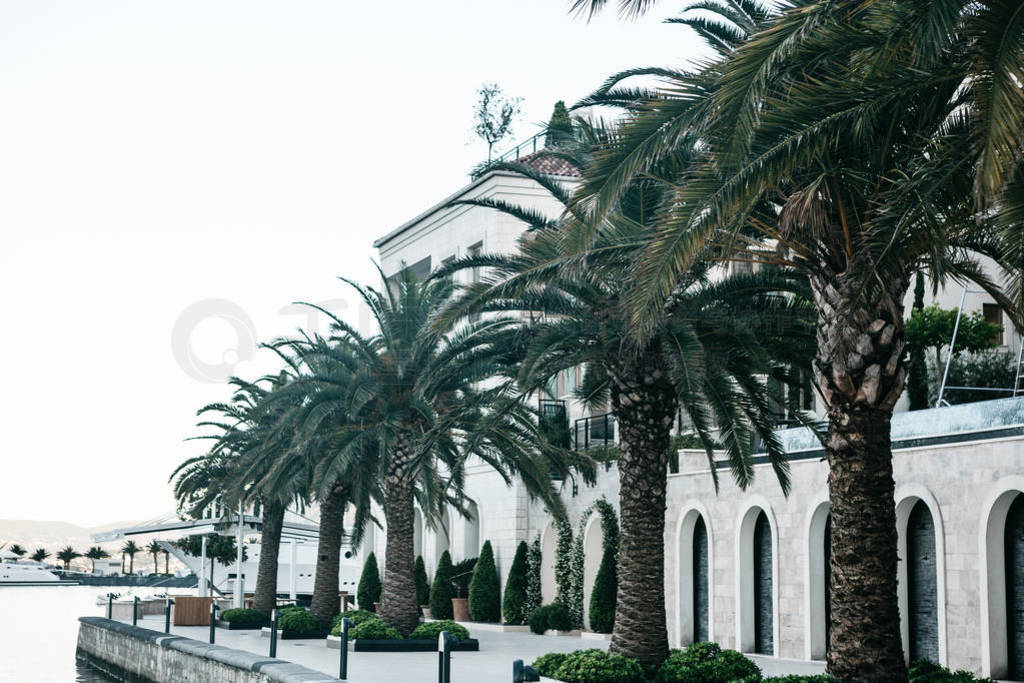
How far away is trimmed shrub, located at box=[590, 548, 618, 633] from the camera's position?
3192 centimetres

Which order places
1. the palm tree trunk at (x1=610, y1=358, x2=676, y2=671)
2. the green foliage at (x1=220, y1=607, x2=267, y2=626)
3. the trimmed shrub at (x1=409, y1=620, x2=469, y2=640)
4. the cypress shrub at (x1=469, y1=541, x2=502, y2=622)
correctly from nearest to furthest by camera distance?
1. the palm tree trunk at (x1=610, y1=358, x2=676, y2=671)
2. the trimmed shrub at (x1=409, y1=620, x2=469, y2=640)
3. the green foliage at (x1=220, y1=607, x2=267, y2=626)
4. the cypress shrub at (x1=469, y1=541, x2=502, y2=622)

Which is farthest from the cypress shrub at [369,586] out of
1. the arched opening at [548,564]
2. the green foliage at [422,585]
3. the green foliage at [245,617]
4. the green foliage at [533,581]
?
the arched opening at [548,564]

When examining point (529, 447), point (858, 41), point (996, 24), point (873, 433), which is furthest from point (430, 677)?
point (996, 24)

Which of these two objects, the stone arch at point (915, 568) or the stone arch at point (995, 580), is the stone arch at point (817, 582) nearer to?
the stone arch at point (915, 568)

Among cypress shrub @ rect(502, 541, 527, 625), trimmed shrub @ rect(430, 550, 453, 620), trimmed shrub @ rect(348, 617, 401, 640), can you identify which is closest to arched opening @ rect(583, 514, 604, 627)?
cypress shrub @ rect(502, 541, 527, 625)

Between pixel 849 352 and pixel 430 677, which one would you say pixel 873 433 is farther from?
pixel 430 677

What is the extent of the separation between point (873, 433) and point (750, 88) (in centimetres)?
483

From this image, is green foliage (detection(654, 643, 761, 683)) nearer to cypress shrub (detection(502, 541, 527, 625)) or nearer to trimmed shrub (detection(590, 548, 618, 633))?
trimmed shrub (detection(590, 548, 618, 633))

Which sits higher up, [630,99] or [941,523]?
[630,99]

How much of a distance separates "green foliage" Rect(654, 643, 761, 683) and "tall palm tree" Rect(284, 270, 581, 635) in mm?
7916

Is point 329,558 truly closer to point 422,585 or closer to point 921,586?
point 422,585

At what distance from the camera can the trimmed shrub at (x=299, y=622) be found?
3166cm

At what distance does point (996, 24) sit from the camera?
900cm

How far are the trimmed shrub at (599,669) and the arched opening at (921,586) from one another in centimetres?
622
